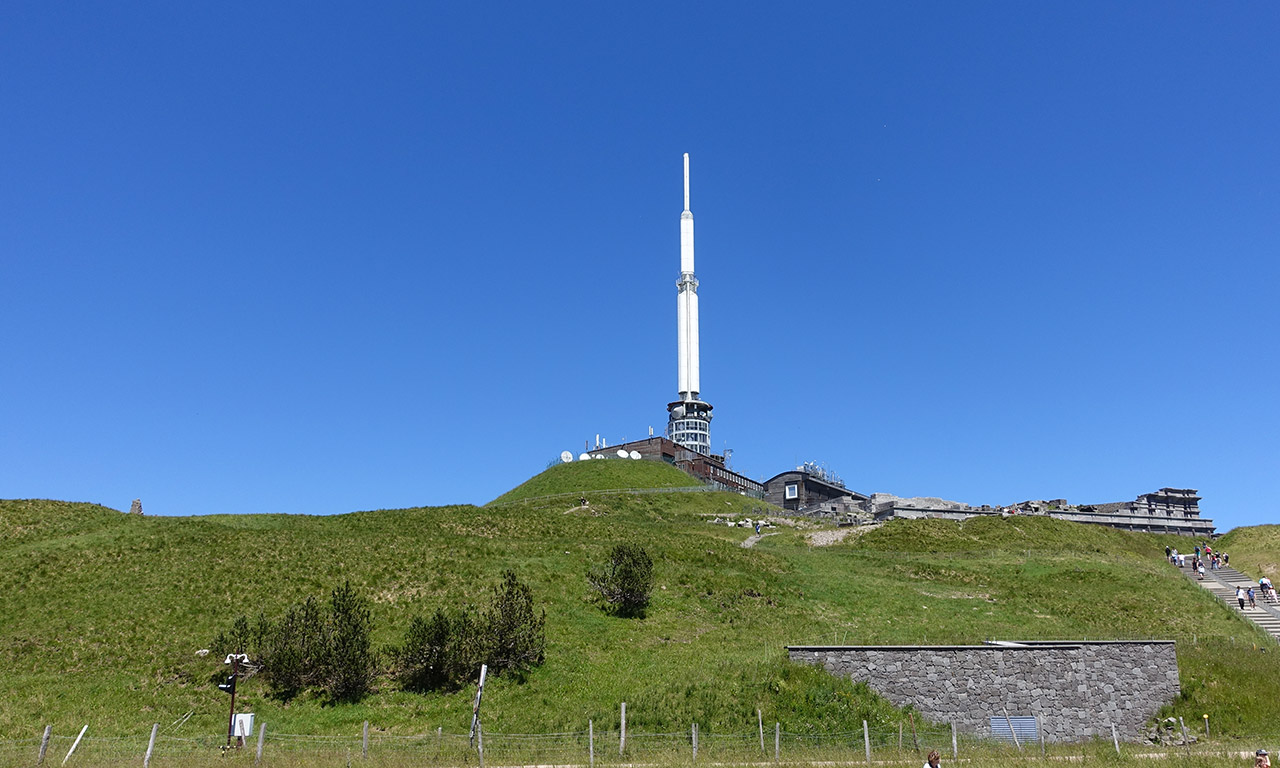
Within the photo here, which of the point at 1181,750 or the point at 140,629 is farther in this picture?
the point at 140,629

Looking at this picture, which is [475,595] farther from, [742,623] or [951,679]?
[951,679]

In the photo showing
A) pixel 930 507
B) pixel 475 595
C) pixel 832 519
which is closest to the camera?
pixel 475 595

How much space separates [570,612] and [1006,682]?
19.2 metres

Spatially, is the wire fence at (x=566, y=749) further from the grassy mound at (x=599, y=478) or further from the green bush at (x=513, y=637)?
the grassy mound at (x=599, y=478)

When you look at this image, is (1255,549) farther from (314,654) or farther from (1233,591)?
(314,654)

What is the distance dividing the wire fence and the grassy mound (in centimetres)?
7412

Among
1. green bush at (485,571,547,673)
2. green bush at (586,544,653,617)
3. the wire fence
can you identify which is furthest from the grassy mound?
the wire fence

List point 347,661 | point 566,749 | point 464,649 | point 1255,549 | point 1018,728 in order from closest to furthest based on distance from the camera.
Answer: point 566,749 < point 1018,728 < point 347,661 < point 464,649 < point 1255,549

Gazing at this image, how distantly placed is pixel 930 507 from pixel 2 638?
8665 cm

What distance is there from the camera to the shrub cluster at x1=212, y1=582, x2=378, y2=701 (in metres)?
32.8

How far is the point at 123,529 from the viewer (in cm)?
5616

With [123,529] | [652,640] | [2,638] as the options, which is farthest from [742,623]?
[123,529]

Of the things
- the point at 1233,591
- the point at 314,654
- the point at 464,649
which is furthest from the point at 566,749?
the point at 1233,591

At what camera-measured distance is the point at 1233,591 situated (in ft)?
182
